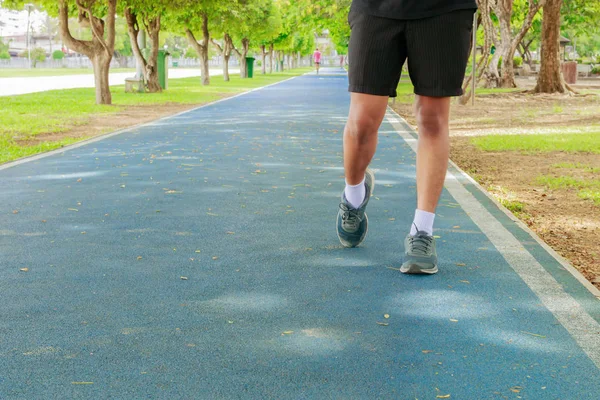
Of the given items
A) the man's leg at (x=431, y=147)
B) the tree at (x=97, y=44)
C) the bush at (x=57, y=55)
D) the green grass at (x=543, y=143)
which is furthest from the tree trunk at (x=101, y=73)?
the bush at (x=57, y=55)

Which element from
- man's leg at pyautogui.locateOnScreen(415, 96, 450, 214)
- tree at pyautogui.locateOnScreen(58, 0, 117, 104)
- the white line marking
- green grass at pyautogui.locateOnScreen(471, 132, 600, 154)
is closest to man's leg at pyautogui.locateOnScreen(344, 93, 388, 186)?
man's leg at pyautogui.locateOnScreen(415, 96, 450, 214)

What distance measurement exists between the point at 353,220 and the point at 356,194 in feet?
0.53

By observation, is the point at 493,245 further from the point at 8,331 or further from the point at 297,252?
the point at 8,331

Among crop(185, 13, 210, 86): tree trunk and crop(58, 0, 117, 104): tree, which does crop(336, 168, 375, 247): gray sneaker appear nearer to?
crop(58, 0, 117, 104): tree

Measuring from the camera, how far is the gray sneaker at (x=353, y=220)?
15.3 ft

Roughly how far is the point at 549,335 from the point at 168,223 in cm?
294

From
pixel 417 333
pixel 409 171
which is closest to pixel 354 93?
pixel 417 333

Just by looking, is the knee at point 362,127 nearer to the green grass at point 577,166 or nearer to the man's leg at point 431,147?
the man's leg at point 431,147

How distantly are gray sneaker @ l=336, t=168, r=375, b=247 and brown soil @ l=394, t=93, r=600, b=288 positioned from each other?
3.92 ft

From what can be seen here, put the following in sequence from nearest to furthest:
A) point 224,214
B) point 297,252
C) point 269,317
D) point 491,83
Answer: point 269,317
point 297,252
point 224,214
point 491,83

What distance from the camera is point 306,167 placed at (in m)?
8.62

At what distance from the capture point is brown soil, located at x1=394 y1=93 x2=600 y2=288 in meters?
5.36

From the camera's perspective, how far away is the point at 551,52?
26.0m

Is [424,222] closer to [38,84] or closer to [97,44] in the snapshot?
[97,44]
